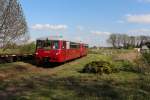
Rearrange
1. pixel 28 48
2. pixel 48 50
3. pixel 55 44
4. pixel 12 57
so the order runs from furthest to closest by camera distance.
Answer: pixel 28 48, pixel 12 57, pixel 48 50, pixel 55 44

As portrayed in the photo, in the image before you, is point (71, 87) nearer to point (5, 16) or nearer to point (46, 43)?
point (46, 43)

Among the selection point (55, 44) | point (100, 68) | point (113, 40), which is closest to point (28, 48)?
point (55, 44)

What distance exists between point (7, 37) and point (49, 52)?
10530 mm

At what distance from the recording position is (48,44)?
111ft

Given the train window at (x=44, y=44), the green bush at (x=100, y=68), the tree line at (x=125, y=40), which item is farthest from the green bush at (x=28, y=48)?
the tree line at (x=125, y=40)

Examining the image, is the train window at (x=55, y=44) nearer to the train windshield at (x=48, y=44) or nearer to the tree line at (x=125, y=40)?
the train windshield at (x=48, y=44)

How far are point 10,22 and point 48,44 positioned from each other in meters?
9.29

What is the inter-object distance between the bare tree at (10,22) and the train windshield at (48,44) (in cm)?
791

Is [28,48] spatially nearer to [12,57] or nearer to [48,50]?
[12,57]

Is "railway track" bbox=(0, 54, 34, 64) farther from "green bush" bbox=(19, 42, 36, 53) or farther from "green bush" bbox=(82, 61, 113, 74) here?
"green bush" bbox=(19, 42, 36, 53)

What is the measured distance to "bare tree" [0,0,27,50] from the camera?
40.8 meters

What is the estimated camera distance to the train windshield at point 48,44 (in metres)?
33.4

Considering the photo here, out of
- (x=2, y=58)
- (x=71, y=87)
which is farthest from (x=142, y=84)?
(x=2, y=58)

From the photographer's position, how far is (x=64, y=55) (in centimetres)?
3453
